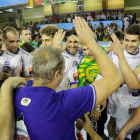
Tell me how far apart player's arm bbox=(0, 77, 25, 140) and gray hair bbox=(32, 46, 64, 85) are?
25 cm

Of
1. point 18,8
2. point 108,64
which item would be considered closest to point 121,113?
point 108,64

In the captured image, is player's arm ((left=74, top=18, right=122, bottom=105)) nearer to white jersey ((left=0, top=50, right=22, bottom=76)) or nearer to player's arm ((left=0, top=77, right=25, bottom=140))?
player's arm ((left=0, top=77, right=25, bottom=140))

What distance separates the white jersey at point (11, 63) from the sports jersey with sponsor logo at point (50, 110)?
145 centimetres

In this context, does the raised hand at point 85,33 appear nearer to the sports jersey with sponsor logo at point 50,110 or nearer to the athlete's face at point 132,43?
the sports jersey with sponsor logo at point 50,110

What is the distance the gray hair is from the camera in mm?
1214

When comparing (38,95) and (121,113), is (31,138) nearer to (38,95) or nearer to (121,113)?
(38,95)

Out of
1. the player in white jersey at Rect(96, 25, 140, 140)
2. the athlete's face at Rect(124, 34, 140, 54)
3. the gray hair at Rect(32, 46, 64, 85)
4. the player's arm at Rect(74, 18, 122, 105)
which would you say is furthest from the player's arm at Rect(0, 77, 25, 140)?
the athlete's face at Rect(124, 34, 140, 54)

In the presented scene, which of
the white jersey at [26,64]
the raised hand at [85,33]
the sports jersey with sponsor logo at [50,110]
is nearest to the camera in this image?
the sports jersey with sponsor logo at [50,110]

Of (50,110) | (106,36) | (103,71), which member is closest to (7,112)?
(50,110)

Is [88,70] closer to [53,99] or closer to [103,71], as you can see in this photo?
[103,71]

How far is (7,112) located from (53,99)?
0.37 m

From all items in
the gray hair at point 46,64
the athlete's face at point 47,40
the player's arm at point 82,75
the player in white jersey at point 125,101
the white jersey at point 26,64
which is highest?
the athlete's face at point 47,40

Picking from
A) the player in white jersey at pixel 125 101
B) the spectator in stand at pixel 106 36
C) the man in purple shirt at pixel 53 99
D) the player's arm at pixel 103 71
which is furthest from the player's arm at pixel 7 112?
the spectator in stand at pixel 106 36

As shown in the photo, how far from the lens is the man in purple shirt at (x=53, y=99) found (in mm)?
1155
